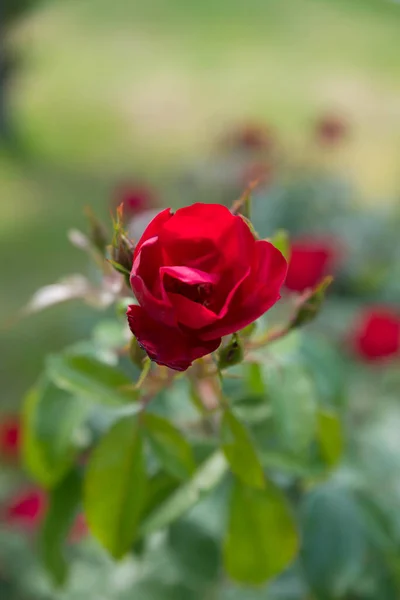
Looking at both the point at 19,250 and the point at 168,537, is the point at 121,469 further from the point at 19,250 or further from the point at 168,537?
the point at 19,250

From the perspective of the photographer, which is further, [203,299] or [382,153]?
[382,153]

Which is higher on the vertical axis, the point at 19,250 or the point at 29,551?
the point at 29,551

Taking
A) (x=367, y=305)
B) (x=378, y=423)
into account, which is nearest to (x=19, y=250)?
(x=367, y=305)

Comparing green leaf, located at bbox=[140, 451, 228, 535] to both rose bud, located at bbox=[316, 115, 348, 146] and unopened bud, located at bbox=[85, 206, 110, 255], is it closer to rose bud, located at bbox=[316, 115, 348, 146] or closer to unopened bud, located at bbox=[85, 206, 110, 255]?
unopened bud, located at bbox=[85, 206, 110, 255]

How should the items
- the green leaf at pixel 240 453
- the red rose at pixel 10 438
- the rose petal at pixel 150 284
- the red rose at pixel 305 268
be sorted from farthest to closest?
1. the red rose at pixel 10 438
2. the red rose at pixel 305 268
3. the green leaf at pixel 240 453
4. the rose petal at pixel 150 284

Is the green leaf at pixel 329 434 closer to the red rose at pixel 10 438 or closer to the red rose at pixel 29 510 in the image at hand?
the red rose at pixel 29 510

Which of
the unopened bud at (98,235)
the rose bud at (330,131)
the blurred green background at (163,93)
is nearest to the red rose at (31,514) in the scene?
the unopened bud at (98,235)
